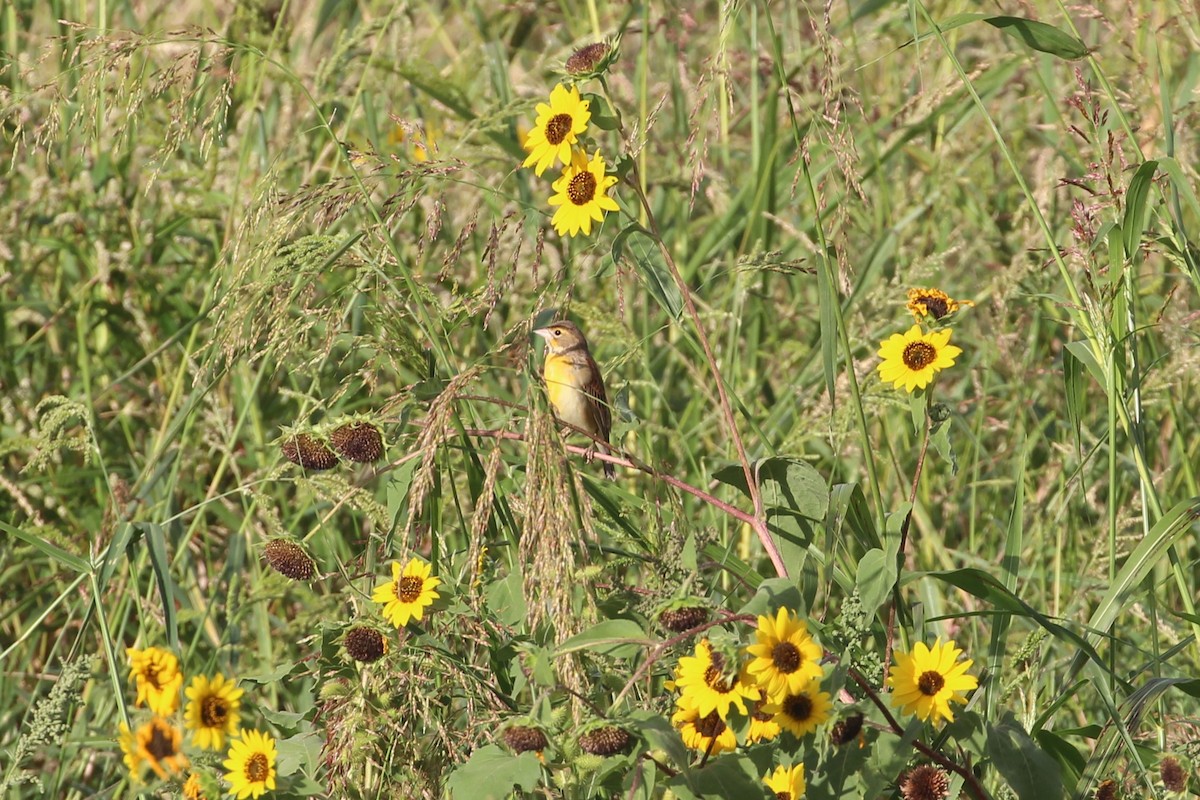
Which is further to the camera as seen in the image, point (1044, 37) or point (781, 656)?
point (1044, 37)

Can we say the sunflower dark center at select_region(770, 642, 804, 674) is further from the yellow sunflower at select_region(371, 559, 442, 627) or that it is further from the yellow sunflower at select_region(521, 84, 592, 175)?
the yellow sunflower at select_region(521, 84, 592, 175)

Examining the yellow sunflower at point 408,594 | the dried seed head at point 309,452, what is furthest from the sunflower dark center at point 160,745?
the dried seed head at point 309,452

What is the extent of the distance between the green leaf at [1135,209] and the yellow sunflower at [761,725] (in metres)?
1.00

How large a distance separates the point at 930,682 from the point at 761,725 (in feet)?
0.85

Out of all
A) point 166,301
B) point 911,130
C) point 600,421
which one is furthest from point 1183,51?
point 166,301

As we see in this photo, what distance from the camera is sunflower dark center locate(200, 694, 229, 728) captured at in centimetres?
227

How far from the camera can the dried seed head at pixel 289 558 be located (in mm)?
2215

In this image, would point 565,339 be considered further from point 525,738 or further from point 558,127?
point 525,738

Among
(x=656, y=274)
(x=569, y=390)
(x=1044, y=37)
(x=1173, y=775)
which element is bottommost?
(x=569, y=390)

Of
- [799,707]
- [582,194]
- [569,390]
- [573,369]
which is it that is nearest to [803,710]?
[799,707]

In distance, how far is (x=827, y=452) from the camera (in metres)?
3.98

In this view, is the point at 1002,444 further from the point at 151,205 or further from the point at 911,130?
the point at 151,205

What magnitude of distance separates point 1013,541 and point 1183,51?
3373mm

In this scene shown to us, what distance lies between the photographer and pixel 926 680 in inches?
78.9
